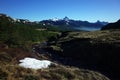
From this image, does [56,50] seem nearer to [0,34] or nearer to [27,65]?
[0,34]

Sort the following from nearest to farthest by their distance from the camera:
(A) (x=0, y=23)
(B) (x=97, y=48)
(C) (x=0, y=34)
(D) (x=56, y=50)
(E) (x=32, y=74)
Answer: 1. (E) (x=32, y=74)
2. (B) (x=97, y=48)
3. (C) (x=0, y=34)
4. (A) (x=0, y=23)
5. (D) (x=56, y=50)

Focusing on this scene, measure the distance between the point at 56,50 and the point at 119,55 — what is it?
85.8 feet

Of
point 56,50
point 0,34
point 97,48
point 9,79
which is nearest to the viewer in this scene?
point 9,79

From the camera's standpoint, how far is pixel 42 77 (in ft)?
63.6

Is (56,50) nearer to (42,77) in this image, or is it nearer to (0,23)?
(0,23)

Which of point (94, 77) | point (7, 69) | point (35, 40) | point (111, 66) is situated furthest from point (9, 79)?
point (35, 40)

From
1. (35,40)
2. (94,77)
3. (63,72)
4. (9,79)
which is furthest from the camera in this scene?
(35,40)

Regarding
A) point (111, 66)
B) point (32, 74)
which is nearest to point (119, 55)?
point (111, 66)

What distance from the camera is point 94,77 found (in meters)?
22.8

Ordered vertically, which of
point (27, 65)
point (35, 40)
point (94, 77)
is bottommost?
point (35, 40)

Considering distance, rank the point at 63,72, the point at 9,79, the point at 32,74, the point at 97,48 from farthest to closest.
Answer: the point at 97,48
the point at 63,72
the point at 32,74
the point at 9,79

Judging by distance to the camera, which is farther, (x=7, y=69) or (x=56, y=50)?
(x=56, y=50)

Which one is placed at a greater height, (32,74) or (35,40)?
(32,74)

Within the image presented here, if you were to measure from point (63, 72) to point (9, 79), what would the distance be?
582 cm
